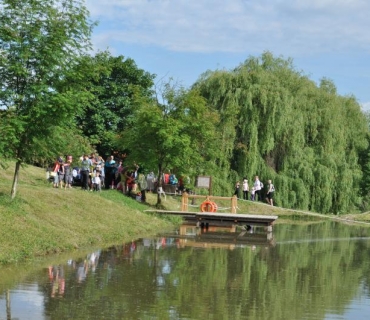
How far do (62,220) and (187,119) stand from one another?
13525 millimetres

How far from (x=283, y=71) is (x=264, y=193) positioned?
7733 mm

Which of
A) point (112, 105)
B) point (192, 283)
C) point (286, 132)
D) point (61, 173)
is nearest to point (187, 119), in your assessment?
point (61, 173)

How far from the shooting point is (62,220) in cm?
2331

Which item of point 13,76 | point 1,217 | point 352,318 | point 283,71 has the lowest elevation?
point 352,318

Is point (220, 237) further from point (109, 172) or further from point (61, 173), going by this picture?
point (109, 172)

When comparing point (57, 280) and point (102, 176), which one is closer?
point (57, 280)

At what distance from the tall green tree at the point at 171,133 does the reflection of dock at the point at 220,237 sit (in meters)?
3.34

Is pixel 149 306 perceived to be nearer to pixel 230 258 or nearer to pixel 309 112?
pixel 230 258

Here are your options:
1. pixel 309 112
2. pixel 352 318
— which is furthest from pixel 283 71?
pixel 352 318

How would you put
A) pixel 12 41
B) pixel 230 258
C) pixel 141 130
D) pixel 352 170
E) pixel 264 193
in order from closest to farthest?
pixel 12 41 < pixel 230 258 < pixel 141 130 < pixel 264 193 < pixel 352 170

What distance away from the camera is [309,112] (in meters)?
47.0

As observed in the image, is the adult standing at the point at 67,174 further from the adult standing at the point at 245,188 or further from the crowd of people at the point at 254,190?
the adult standing at the point at 245,188

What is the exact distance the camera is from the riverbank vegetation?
2123cm

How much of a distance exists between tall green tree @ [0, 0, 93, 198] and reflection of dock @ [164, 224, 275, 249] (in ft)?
21.8
